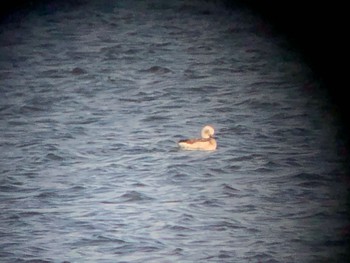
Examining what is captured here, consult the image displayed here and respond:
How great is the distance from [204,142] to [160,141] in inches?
7.2

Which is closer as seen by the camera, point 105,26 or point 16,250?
point 16,250

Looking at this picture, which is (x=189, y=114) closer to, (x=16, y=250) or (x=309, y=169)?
(x=309, y=169)

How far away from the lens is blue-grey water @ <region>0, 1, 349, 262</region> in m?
3.09

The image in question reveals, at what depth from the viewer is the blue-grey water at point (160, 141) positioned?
3.09 metres

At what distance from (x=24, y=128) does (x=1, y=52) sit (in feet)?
1.00

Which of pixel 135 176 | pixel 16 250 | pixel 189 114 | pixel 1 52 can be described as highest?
pixel 1 52

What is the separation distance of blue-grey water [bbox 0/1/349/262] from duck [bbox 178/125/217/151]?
4cm

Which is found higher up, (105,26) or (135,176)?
(105,26)

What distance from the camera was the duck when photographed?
318cm

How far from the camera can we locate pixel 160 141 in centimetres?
327

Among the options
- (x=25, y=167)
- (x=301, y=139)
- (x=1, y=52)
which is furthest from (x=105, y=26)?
(x=301, y=139)

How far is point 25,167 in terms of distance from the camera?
3.20m

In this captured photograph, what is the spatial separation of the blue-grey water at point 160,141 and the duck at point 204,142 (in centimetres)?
4

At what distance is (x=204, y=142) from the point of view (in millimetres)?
3182
